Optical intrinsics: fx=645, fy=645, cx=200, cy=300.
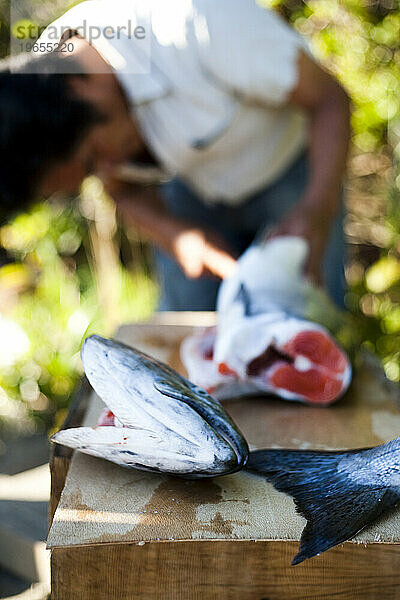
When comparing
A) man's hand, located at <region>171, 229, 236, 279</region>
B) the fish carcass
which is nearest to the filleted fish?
the fish carcass

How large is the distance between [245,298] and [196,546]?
620 mm

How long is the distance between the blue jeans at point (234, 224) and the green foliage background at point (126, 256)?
0.68 m

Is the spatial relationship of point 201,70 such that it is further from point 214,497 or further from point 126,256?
point 126,256

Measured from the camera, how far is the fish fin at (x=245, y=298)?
1315 mm

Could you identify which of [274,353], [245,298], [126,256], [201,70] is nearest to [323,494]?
[274,353]

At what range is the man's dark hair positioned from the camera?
1420 millimetres

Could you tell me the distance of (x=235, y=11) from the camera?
1586 mm

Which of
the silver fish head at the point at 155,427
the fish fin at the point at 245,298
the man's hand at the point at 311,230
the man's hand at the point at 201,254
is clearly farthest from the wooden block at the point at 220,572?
the man's hand at the point at 201,254

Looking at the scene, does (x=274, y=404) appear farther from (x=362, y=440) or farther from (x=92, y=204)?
(x=92, y=204)

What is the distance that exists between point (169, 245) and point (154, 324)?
282 mm

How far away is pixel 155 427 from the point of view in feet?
2.93

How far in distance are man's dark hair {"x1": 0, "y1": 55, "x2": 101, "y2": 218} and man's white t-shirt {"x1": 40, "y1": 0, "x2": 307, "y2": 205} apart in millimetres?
124

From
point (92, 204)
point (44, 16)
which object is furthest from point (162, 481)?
point (92, 204)

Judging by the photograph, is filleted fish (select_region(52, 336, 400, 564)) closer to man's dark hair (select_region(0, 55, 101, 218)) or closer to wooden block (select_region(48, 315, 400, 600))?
wooden block (select_region(48, 315, 400, 600))
